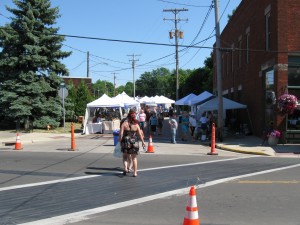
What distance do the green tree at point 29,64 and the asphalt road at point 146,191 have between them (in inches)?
601

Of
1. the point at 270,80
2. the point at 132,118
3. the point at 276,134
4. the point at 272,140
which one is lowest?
the point at 272,140

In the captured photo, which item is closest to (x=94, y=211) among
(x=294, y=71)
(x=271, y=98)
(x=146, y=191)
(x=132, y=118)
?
(x=146, y=191)

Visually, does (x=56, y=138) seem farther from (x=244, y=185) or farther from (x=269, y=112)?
(x=244, y=185)

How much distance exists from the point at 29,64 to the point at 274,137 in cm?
1826

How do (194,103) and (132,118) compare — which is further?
(194,103)

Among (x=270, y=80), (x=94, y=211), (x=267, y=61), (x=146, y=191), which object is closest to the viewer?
(x=94, y=211)

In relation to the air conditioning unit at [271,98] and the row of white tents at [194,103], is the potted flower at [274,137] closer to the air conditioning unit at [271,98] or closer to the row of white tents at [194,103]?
the air conditioning unit at [271,98]

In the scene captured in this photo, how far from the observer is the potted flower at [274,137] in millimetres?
19094

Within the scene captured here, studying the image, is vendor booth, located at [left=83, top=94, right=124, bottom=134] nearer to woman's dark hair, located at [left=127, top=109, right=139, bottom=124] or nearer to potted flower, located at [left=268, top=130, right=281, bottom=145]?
potted flower, located at [left=268, top=130, right=281, bottom=145]

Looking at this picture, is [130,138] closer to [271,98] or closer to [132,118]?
[132,118]

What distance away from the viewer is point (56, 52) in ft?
101

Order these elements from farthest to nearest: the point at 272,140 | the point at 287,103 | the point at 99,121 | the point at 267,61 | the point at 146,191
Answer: the point at 99,121, the point at 267,61, the point at 272,140, the point at 287,103, the point at 146,191

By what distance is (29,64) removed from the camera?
97.6 ft

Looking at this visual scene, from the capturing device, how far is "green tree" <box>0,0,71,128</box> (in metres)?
28.8
